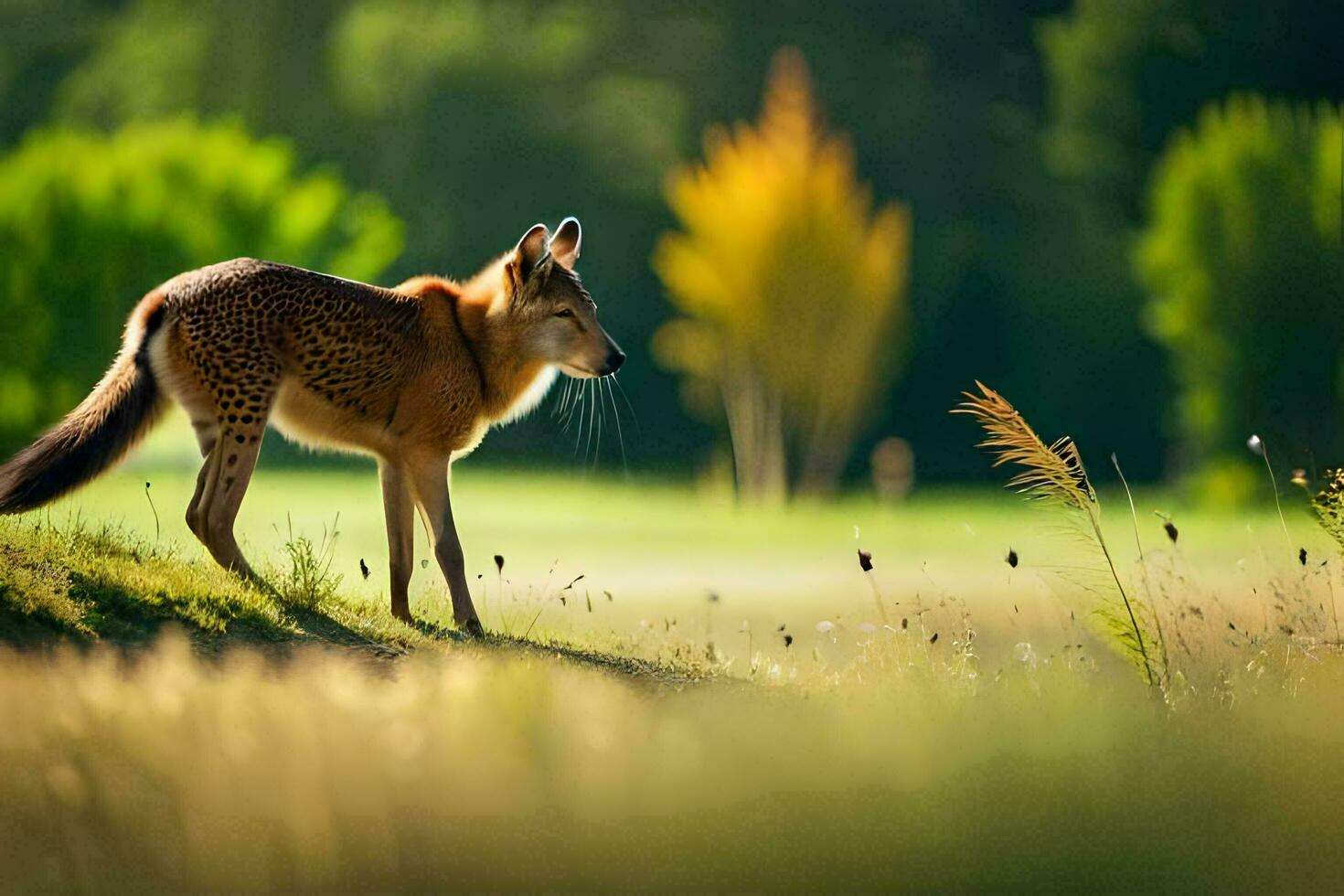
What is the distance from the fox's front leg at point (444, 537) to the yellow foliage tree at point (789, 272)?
18936mm

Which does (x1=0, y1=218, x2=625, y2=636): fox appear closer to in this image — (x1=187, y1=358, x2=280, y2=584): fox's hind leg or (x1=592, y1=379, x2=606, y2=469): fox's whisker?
(x1=187, y1=358, x2=280, y2=584): fox's hind leg

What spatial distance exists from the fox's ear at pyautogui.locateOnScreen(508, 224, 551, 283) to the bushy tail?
2096 millimetres

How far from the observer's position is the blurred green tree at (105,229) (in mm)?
21031

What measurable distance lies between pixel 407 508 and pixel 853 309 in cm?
1934

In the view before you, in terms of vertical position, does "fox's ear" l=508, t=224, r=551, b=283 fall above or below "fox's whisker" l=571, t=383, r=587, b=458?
above

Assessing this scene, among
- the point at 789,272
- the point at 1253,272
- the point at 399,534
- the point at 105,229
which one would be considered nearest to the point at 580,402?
the point at 399,534

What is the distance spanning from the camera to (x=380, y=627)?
8508 millimetres

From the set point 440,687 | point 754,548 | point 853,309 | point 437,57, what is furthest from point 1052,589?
point 437,57

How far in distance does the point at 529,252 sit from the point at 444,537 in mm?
1784

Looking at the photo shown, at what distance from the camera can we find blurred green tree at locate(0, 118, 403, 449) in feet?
69.0

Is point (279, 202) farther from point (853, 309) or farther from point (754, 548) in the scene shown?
point (853, 309)

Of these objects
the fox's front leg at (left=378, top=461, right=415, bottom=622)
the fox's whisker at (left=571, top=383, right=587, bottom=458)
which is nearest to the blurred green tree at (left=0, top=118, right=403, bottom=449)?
the fox's front leg at (left=378, top=461, right=415, bottom=622)

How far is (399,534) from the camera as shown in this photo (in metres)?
9.05

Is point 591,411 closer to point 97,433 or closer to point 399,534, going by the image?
point 399,534
